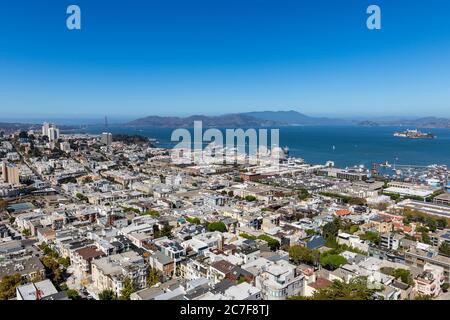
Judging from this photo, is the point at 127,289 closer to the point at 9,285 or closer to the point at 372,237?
the point at 9,285

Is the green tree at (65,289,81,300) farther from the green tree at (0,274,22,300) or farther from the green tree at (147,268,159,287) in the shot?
the green tree at (147,268,159,287)

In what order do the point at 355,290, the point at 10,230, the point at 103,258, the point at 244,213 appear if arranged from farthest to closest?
the point at 244,213 → the point at 10,230 → the point at 103,258 → the point at 355,290

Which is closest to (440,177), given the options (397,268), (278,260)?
(397,268)

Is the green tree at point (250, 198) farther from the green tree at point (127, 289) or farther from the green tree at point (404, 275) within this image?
the green tree at point (127, 289)

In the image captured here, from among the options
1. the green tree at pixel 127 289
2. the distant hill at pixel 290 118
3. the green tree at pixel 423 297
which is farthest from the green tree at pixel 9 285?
the distant hill at pixel 290 118

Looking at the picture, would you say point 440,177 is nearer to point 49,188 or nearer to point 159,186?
point 159,186

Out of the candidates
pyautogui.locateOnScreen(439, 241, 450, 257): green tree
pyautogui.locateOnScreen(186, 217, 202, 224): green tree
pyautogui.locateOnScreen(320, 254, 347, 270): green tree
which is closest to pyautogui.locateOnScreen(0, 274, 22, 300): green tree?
pyautogui.locateOnScreen(186, 217, 202, 224): green tree

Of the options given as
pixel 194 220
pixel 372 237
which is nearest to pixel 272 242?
pixel 372 237
